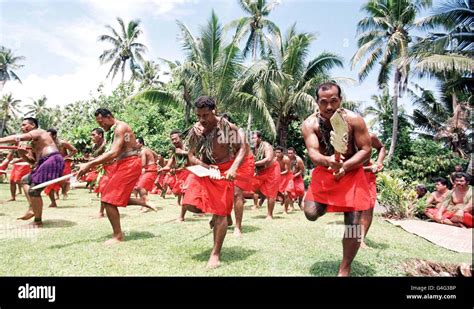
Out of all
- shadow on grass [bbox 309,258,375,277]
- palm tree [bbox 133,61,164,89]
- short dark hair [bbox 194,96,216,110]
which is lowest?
shadow on grass [bbox 309,258,375,277]

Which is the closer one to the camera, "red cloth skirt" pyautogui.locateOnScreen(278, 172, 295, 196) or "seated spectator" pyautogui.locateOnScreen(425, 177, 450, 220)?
"seated spectator" pyautogui.locateOnScreen(425, 177, 450, 220)

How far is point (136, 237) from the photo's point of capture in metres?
4.86

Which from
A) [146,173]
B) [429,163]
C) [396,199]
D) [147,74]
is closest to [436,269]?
[396,199]

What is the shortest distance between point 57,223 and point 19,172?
3.74 meters

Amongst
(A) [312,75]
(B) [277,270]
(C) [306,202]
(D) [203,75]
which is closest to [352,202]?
(C) [306,202]

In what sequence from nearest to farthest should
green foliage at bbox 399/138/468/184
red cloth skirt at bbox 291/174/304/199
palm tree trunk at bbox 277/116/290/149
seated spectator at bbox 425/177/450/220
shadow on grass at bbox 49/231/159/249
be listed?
shadow on grass at bbox 49/231/159/249 → seated spectator at bbox 425/177/450/220 → red cloth skirt at bbox 291/174/304/199 → green foliage at bbox 399/138/468/184 → palm tree trunk at bbox 277/116/290/149

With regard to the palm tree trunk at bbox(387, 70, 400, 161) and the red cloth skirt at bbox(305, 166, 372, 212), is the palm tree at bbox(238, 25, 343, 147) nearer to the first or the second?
the palm tree trunk at bbox(387, 70, 400, 161)

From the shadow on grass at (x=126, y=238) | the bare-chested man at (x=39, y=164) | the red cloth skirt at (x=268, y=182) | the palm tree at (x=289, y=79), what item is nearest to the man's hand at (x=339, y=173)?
the shadow on grass at (x=126, y=238)

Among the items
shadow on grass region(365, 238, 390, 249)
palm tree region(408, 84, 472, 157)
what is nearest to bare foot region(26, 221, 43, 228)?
shadow on grass region(365, 238, 390, 249)

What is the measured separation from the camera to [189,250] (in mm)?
4145

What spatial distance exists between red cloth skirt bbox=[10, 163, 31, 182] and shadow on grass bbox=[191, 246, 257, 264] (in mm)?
6740

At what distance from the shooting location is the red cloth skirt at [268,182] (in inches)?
278

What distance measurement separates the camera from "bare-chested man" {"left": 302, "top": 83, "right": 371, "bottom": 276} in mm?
3002
